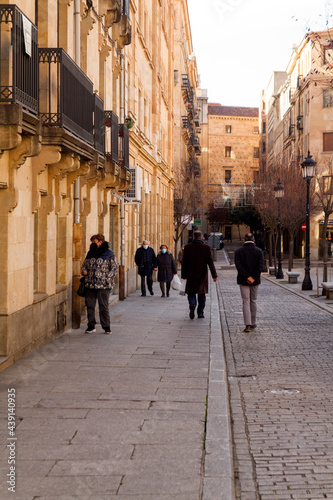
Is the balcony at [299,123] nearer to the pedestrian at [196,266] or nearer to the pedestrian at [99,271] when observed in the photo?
the pedestrian at [196,266]

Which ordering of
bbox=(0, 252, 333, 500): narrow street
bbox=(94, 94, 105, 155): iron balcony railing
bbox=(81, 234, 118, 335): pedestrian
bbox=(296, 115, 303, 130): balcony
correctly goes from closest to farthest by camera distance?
bbox=(0, 252, 333, 500): narrow street, bbox=(81, 234, 118, 335): pedestrian, bbox=(94, 94, 105, 155): iron balcony railing, bbox=(296, 115, 303, 130): balcony

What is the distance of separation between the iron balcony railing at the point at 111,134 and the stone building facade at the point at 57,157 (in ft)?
0.08

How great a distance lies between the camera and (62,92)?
10.1 m

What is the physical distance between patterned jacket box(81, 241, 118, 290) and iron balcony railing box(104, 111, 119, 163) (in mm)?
4336

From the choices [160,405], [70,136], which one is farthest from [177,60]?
[160,405]

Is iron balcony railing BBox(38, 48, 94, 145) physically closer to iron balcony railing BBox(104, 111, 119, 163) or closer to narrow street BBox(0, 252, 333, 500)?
iron balcony railing BBox(104, 111, 119, 163)

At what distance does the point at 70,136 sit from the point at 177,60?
142 ft

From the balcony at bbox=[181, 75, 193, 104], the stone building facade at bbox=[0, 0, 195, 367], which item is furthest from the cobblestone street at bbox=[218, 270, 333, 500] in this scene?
the balcony at bbox=[181, 75, 193, 104]

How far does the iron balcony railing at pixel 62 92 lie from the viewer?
9975 millimetres

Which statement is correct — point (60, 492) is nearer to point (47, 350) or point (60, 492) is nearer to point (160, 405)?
point (160, 405)

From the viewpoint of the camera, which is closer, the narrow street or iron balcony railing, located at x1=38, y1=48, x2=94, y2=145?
the narrow street

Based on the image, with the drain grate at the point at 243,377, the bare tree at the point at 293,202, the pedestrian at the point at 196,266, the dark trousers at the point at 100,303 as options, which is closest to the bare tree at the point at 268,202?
the bare tree at the point at 293,202

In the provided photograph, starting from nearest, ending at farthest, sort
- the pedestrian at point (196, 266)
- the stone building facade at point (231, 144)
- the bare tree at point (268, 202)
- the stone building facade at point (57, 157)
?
the stone building facade at point (57, 157) < the pedestrian at point (196, 266) < the bare tree at point (268, 202) < the stone building facade at point (231, 144)

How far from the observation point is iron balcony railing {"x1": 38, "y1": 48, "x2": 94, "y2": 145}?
9975 millimetres
